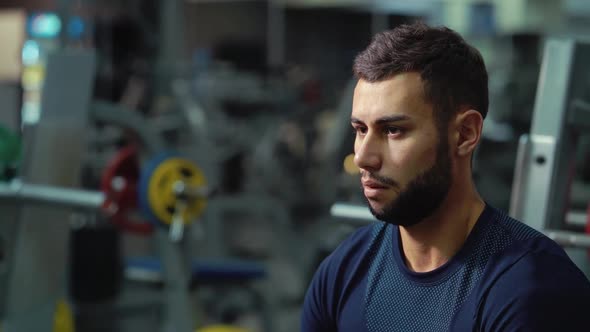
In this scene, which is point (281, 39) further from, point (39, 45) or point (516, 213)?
point (516, 213)

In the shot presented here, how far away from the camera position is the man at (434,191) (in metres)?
0.79

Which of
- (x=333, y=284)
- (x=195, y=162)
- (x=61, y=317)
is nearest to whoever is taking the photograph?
(x=333, y=284)

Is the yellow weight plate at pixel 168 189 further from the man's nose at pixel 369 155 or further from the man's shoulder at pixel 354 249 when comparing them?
the man's nose at pixel 369 155

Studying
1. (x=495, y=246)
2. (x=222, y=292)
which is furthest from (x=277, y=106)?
(x=495, y=246)

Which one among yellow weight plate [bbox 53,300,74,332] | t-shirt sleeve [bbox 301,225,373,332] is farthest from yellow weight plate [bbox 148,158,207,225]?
t-shirt sleeve [bbox 301,225,373,332]

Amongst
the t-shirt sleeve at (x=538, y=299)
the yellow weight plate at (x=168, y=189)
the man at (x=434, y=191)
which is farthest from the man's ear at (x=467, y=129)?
the yellow weight plate at (x=168, y=189)

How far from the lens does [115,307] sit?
9.43 ft

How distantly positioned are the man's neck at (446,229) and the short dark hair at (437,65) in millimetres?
89

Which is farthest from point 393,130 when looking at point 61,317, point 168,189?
point 61,317

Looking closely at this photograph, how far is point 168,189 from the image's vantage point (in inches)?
74.2

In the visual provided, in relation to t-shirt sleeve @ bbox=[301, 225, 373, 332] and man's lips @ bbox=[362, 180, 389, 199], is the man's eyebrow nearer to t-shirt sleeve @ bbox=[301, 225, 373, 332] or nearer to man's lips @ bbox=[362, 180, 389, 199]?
man's lips @ bbox=[362, 180, 389, 199]

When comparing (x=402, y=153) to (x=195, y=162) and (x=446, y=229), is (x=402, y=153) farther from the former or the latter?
(x=195, y=162)

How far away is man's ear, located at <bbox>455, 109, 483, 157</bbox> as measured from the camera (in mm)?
811

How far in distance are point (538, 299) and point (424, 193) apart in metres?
0.15
